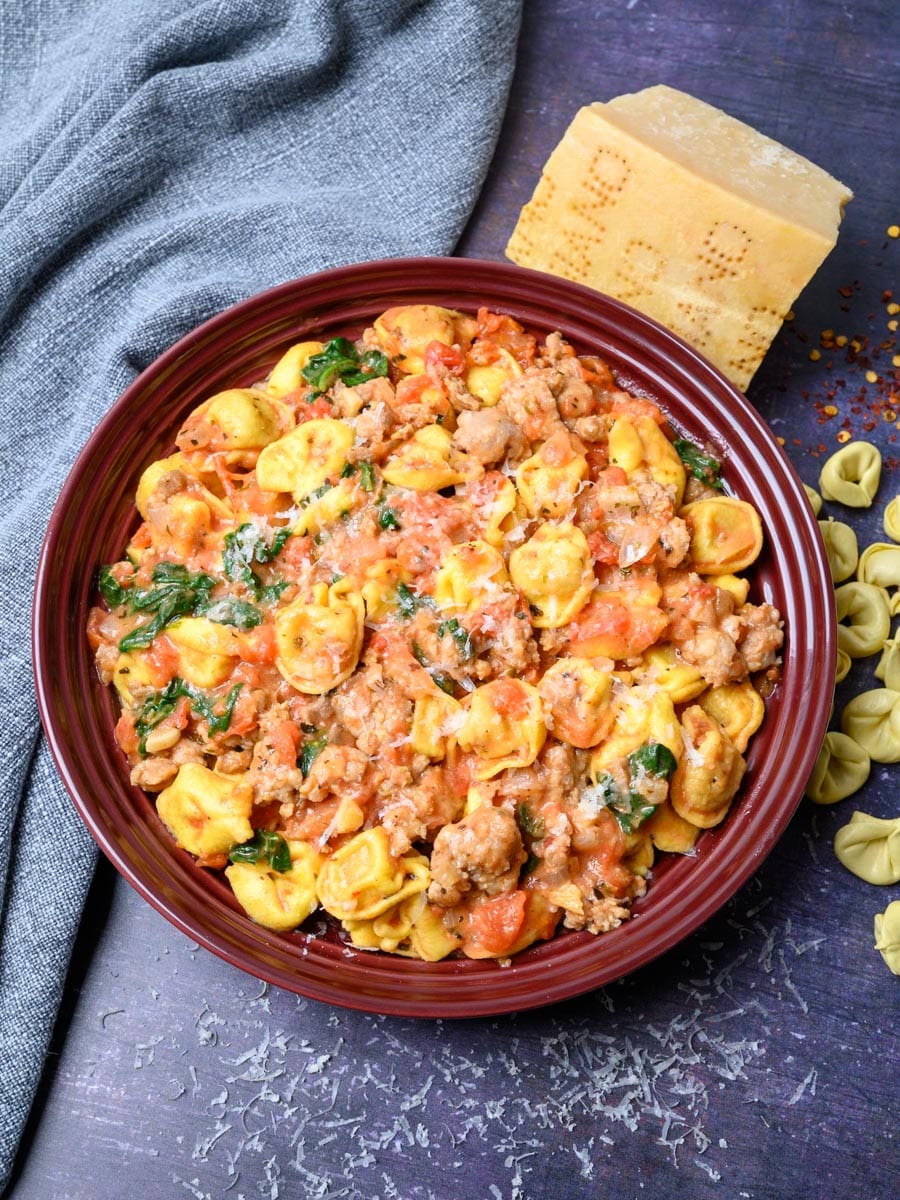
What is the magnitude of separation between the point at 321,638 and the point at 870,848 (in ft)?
8.88

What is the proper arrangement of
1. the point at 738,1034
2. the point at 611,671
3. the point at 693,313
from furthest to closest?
the point at 693,313
the point at 738,1034
the point at 611,671

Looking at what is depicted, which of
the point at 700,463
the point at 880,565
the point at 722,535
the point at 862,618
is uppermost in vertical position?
the point at 700,463

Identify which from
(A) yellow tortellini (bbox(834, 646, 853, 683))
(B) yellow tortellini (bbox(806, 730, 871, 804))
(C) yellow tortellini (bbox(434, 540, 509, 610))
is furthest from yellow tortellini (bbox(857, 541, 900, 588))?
(C) yellow tortellini (bbox(434, 540, 509, 610))

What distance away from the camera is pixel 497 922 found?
4.05 m

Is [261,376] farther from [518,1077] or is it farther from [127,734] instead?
[518,1077]

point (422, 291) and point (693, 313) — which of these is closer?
point (422, 291)

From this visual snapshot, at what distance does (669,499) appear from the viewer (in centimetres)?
425

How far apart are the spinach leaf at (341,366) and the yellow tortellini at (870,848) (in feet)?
9.50

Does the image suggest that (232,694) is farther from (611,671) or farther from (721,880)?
(721,880)

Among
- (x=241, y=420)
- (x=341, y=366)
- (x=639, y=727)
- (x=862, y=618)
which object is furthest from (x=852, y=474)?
(x=241, y=420)

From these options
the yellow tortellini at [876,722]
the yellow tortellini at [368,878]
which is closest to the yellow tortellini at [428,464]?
the yellow tortellini at [368,878]

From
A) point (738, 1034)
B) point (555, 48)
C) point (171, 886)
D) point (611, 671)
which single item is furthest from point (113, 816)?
point (555, 48)

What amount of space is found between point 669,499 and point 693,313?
133cm

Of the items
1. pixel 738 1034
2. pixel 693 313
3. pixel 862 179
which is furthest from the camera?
pixel 862 179
